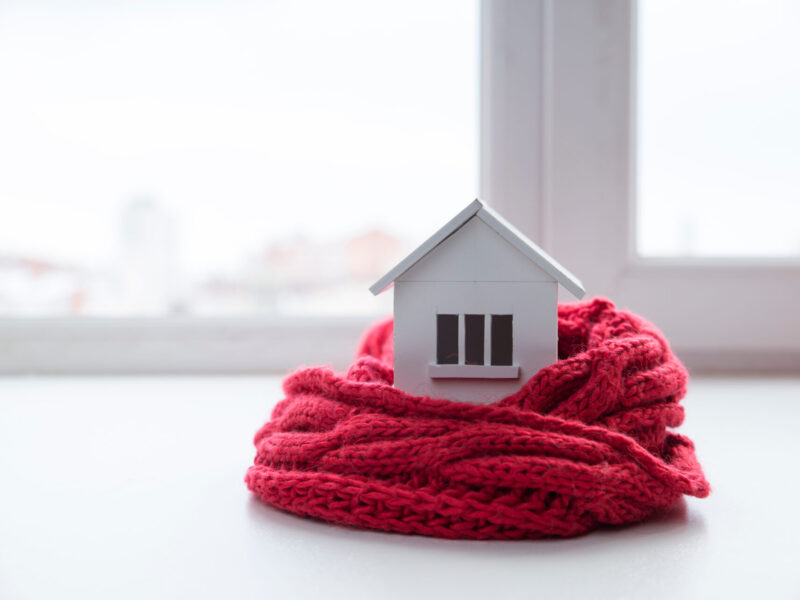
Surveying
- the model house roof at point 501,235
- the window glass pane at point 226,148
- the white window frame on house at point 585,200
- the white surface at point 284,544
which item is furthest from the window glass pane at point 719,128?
the model house roof at point 501,235

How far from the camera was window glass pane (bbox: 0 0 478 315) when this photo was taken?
3.64 ft

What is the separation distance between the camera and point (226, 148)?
1.12 meters

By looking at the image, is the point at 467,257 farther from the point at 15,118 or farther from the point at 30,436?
Answer: the point at 15,118

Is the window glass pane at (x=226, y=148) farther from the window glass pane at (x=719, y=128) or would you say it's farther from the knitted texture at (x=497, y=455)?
the knitted texture at (x=497, y=455)

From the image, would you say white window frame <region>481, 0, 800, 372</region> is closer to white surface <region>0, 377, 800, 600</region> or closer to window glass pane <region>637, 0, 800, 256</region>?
window glass pane <region>637, 0, 800, 256</region>

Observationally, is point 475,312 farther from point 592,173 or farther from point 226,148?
point 226,148

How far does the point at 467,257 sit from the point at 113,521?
0.30 m

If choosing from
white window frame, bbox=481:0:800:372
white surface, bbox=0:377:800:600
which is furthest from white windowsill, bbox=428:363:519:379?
white window frame, bbox=481:0:800:372

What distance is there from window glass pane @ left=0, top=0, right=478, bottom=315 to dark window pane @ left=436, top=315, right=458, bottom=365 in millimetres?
666

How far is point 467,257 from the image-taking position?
0.46 m

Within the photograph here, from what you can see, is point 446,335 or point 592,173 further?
point 592,173

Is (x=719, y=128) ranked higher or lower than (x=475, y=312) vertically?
higher

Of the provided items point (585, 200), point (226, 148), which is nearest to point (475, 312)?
point (585, 200)

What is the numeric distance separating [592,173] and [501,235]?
25.8 inches
